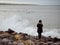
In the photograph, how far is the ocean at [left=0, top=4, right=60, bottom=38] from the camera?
7.37 m

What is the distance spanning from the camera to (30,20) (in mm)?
9789

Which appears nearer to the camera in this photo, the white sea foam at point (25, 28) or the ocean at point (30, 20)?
the white sea foam at point (25, 28)

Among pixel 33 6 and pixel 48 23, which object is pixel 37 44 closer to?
pixel 48 23

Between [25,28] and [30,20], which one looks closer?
[25,28]

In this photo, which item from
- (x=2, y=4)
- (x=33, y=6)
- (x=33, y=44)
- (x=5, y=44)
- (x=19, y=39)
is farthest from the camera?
(x=33, y=6)

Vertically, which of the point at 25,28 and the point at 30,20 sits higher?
the point at 30,20

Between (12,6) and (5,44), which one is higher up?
(12,6)

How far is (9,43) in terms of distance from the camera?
4207 millimetres

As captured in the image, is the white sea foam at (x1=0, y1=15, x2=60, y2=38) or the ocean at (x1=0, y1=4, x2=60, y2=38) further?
the ocean at (x1=0, y1=4, x2=60, y2=38)

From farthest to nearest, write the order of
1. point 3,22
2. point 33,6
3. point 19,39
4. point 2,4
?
point 33,6, point 2,4, point 3,22, point 19,39

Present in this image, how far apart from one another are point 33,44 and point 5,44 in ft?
2.30

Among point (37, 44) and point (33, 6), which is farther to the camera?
point (33, 6)

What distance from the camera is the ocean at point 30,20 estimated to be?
7.37 meters

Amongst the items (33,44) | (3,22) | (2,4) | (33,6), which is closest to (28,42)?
(33,44)
